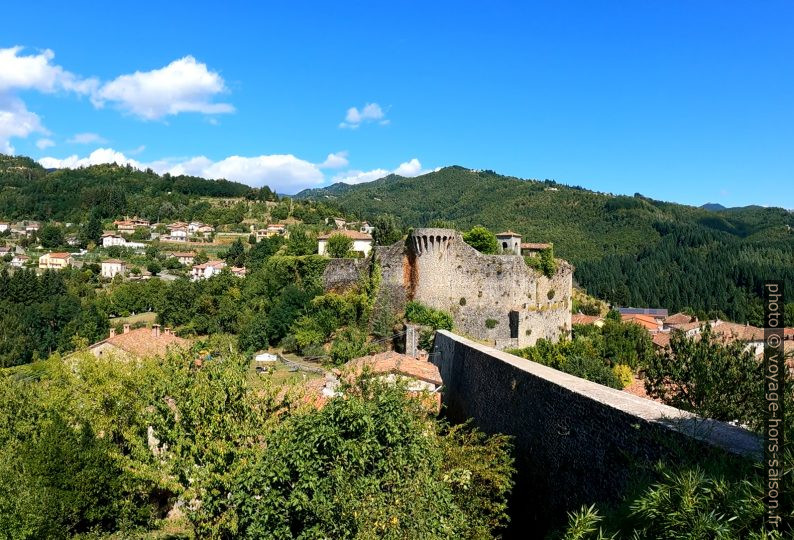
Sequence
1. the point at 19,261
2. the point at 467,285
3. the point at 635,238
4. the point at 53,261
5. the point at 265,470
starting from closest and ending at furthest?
1. the point at 265,470
2. the point at 467,285
3. the point at 53,261
4. the point at 19,261
5. the point at 635,238

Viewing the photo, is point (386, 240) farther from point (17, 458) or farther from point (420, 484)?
point (420, 484)

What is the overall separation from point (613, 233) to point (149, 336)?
428 feet

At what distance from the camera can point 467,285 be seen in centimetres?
2756

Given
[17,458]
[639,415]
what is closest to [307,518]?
[639,415]

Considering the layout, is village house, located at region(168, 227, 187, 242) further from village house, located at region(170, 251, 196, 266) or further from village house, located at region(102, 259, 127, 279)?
village house, located at region(102, 259, 127, 279)

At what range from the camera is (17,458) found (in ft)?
42.7

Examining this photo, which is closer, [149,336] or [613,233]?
[149,336]

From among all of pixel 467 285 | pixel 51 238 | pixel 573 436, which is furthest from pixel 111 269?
pixel 573 436

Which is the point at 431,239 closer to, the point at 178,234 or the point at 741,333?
the point at 741,333

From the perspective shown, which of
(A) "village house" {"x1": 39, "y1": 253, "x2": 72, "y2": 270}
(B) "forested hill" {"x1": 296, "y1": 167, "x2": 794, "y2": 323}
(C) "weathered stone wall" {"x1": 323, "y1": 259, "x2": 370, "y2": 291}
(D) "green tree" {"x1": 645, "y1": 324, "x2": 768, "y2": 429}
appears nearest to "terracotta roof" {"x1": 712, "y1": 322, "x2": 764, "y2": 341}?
(D) "green tree" {"x1": 645, "y1": 324, "x2": 768, "y2": 429}

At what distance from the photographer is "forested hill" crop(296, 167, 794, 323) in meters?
103

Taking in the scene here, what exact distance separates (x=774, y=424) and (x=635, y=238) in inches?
5730

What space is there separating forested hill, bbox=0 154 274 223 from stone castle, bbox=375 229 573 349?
372ft

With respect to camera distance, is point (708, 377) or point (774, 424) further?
point (708, 377)
